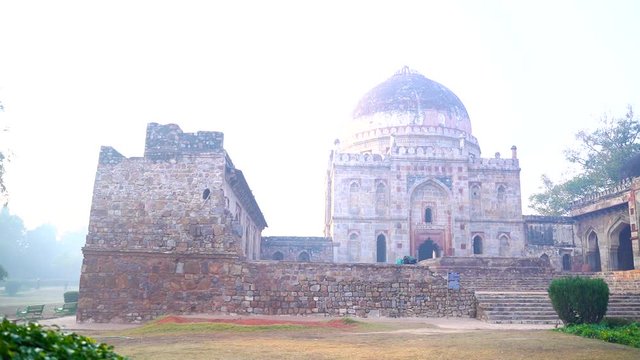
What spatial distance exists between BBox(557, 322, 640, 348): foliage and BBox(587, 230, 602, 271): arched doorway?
68.2 feet

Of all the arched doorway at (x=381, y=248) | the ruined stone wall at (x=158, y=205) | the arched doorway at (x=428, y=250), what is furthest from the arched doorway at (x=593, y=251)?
the ruined stone wall at (x=158, y=205)

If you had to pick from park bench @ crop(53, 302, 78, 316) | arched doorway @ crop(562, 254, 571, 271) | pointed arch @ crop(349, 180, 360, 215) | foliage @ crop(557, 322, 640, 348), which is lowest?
park bench @ crop(53, 302, 78, 316)

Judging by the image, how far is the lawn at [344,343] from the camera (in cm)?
830

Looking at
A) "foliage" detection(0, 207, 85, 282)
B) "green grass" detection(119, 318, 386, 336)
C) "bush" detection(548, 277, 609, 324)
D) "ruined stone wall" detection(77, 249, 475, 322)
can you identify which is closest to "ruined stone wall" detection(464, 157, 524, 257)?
"ruined stone wall" detection(77, 249, 475, 322)

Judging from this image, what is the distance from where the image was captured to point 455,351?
867 centimetres

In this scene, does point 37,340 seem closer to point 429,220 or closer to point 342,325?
point 342,325

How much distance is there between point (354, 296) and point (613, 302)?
810cm

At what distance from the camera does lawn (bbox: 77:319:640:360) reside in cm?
830

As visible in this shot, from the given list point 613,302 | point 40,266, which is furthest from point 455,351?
point 40,266

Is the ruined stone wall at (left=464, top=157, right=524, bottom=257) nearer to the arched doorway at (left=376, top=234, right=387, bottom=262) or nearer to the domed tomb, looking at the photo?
the domed tomb

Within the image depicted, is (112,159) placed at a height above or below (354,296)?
above

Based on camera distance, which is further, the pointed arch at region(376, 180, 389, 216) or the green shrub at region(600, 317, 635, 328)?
the pointed arch at region(376, 180, 389, 216)

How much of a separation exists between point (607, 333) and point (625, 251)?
22.2 m

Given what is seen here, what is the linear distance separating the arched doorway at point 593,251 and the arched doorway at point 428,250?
28.5 ft
